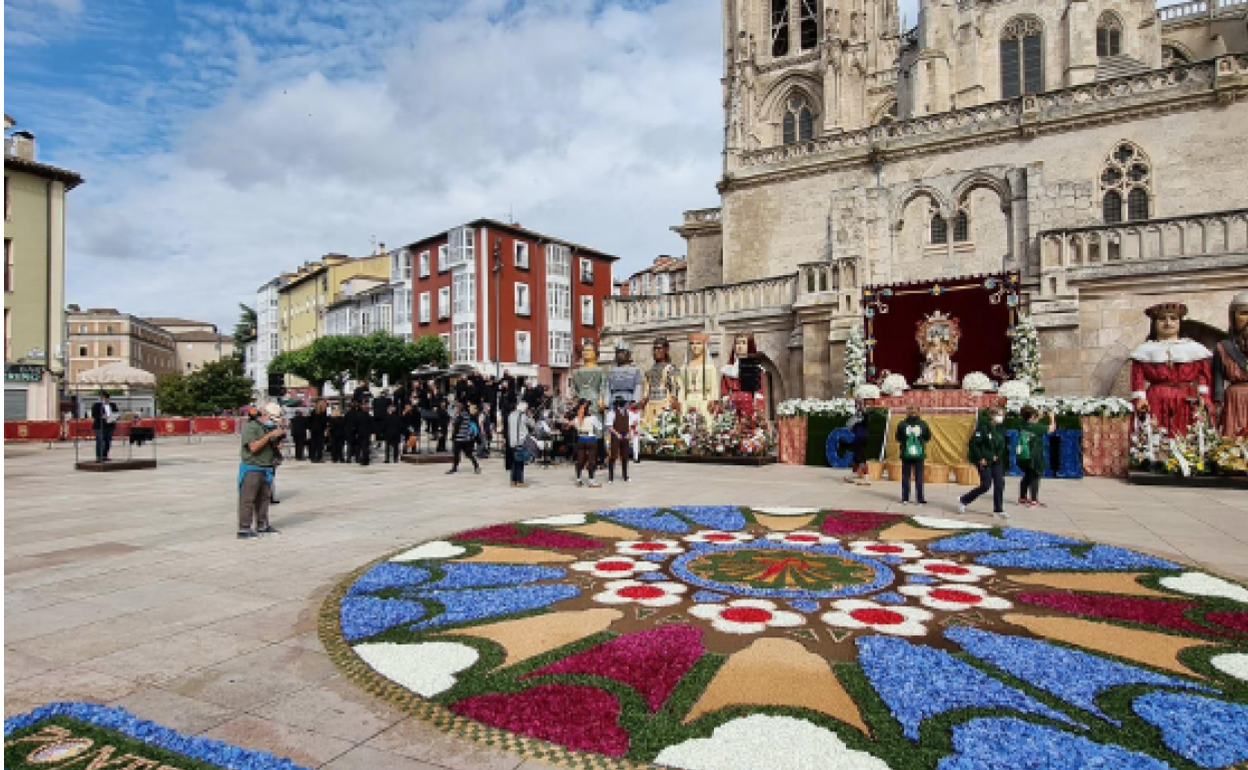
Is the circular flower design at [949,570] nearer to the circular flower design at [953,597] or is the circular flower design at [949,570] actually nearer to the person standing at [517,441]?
the circular flower design at [953,597]

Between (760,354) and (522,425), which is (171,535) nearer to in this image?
(522,425)

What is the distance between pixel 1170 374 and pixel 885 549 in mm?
9703

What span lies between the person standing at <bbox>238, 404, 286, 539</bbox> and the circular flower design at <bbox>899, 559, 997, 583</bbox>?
750 centimetres

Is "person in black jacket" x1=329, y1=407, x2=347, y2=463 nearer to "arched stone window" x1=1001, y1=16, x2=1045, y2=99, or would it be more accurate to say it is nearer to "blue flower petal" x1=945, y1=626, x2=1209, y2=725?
"blue flower petal" x1=945, y1=626, x2=1209, y2=725

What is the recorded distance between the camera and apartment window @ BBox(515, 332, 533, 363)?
51375mm

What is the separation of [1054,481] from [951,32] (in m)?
29.5

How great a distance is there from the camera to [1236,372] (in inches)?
542

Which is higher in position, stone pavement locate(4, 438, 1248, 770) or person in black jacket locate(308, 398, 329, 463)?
person in black jacket locate(308, 398, 329, 463)

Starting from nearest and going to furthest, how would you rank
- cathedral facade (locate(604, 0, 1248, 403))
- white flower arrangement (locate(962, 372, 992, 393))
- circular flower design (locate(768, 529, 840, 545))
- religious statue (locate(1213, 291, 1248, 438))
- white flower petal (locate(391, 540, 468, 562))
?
white flower petal (locate(391, 540, 468, 562)) < circular flower design (locate(768, 529, 840, 545)) < religious statue (locate(1213, 291, 1248, 438)) < white flower arrangement (locate(962, 372, 992, 393)) < cathedral facade (locate(604, 0, 1248, 403))

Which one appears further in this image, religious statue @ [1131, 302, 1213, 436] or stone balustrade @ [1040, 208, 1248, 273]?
stone balustrade @ [1040, 208, 1248, 273]

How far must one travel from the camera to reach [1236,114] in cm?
2320

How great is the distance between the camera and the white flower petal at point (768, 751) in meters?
3.88

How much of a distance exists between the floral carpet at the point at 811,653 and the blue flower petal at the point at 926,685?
0.06 feet

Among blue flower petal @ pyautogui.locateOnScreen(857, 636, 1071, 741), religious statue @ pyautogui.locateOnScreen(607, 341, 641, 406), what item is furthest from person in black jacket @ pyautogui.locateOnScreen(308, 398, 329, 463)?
blue flower petal @ pyautogui.locateOnScreen(857, 636, 1071, 741)
